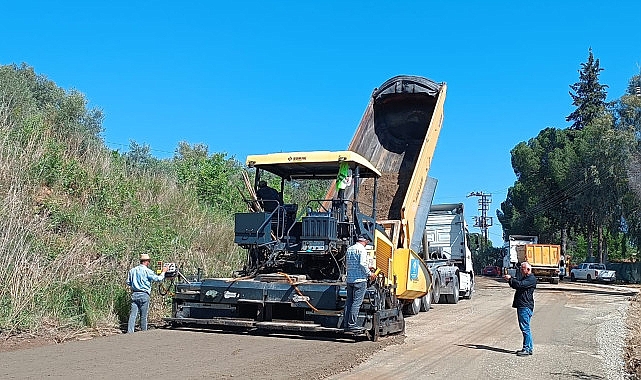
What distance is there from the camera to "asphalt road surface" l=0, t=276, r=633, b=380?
24.2 feet

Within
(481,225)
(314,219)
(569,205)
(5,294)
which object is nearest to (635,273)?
(569,205)

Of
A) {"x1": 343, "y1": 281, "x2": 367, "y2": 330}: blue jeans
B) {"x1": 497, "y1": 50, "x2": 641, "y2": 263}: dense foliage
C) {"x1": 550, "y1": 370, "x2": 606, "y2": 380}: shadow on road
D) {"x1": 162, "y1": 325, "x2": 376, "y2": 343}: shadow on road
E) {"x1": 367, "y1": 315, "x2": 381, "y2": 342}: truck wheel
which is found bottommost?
{"x1": 550, "y1": 370, "x2": 606, "y2": 380}: shadow on road

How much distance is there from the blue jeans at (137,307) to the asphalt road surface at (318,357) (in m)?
0.33

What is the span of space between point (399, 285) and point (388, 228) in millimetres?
1430

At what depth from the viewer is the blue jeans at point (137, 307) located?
1056 centimetres

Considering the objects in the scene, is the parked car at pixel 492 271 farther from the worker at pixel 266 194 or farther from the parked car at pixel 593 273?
the worker at pixel 266 194

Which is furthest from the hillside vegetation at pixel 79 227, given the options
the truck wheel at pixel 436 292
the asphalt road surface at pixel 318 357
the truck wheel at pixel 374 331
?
the truck wheel at pixel 436 292

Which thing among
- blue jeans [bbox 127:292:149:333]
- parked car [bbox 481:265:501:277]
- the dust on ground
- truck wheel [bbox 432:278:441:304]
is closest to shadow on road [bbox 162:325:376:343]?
blue jeans [bbox 127:292:149:333]

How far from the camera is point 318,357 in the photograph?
849 centimetres

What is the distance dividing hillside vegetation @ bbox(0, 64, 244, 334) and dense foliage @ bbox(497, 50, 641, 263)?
27632 millimetres

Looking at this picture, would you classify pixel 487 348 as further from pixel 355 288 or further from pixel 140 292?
pixel 140 292

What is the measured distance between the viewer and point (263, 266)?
37.0ft

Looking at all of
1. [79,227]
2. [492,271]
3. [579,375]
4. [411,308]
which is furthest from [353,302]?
[492,271]

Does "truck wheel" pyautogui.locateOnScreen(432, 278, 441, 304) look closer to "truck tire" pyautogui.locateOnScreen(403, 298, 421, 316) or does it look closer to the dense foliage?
"truck tire" pyautogui.locateOnScreen(403, 298, 421, 316)
